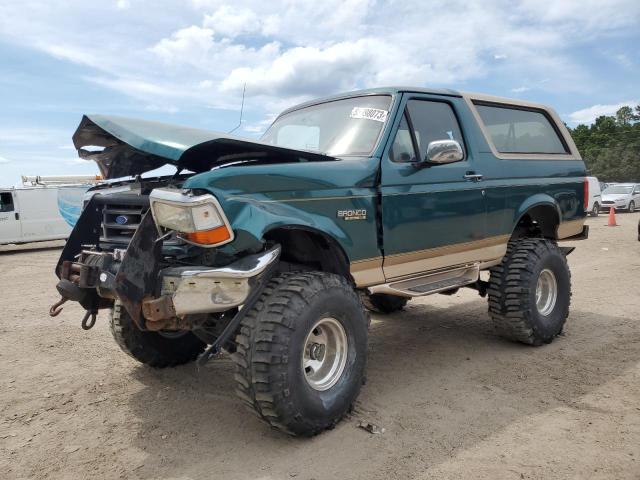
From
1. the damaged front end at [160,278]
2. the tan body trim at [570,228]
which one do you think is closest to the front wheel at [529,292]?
the tan body trim at [570,228]

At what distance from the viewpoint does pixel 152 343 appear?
4617mm

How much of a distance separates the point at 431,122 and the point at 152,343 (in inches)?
118

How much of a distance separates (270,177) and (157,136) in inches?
28.2

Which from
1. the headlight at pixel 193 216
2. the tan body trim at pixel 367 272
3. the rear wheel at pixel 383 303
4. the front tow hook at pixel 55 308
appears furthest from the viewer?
the rear wheel at pixel 383 303

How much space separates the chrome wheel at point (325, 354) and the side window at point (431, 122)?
166 cm

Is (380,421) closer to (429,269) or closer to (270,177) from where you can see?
(429,269)

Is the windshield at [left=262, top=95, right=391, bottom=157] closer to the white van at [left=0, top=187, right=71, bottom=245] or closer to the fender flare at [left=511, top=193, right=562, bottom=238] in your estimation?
the fender flare at [left=511, top=193, right=562, bottom=238]

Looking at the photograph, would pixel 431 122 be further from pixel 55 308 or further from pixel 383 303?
pixel 55 308

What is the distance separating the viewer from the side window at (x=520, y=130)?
5309 mm

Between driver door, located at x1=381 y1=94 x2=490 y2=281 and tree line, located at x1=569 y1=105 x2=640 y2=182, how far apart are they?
47.9 m

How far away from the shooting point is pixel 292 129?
4938 millimetres

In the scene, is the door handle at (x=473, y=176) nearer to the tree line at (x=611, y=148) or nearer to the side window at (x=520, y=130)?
the side window at (x=520, y=130)

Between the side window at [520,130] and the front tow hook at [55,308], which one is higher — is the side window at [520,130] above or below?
above

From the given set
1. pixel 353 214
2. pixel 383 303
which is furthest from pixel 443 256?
pixel 383 303
